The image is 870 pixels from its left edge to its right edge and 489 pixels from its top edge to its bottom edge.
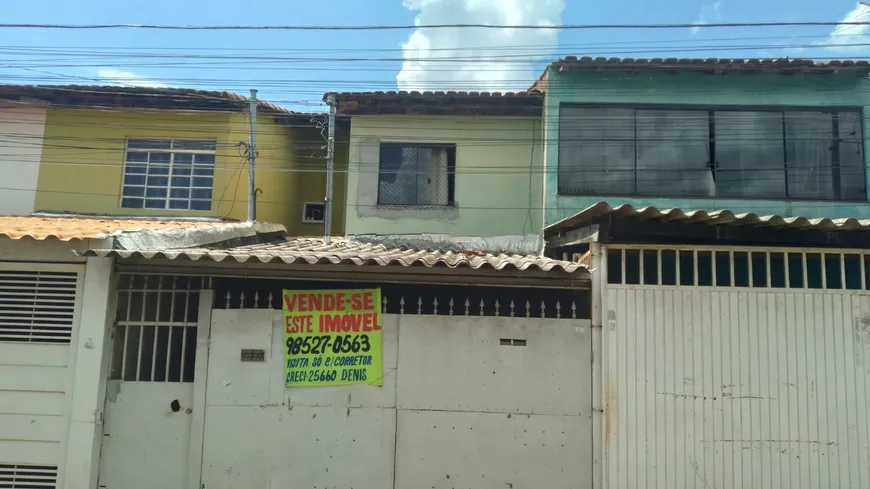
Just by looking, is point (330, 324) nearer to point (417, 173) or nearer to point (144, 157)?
point (417, 173)

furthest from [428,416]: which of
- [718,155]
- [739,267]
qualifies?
[718,155]

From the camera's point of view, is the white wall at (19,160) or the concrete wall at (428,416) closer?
the concrete wall at (428,416)

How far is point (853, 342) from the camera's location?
5.45 metres

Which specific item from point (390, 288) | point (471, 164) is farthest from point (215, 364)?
Result: point (471, 164)

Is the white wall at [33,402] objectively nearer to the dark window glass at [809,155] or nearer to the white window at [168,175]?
the white window at [168,175]

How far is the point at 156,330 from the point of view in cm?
600

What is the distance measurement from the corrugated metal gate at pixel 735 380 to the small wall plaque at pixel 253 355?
3507 millimetres

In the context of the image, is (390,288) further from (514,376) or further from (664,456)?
(664,456)

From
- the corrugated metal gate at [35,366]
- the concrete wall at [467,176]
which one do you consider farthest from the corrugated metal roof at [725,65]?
the corrugated metal gate at [35,366]

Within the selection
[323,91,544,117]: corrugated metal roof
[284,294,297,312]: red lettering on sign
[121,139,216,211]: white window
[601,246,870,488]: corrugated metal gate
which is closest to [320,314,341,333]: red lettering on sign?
[284,294,297,312]: red lettering on sign

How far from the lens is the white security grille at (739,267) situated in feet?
18.3

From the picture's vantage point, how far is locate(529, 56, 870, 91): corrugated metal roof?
909cm

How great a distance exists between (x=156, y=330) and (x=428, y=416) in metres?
3.09

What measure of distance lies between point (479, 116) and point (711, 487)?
698 cm
